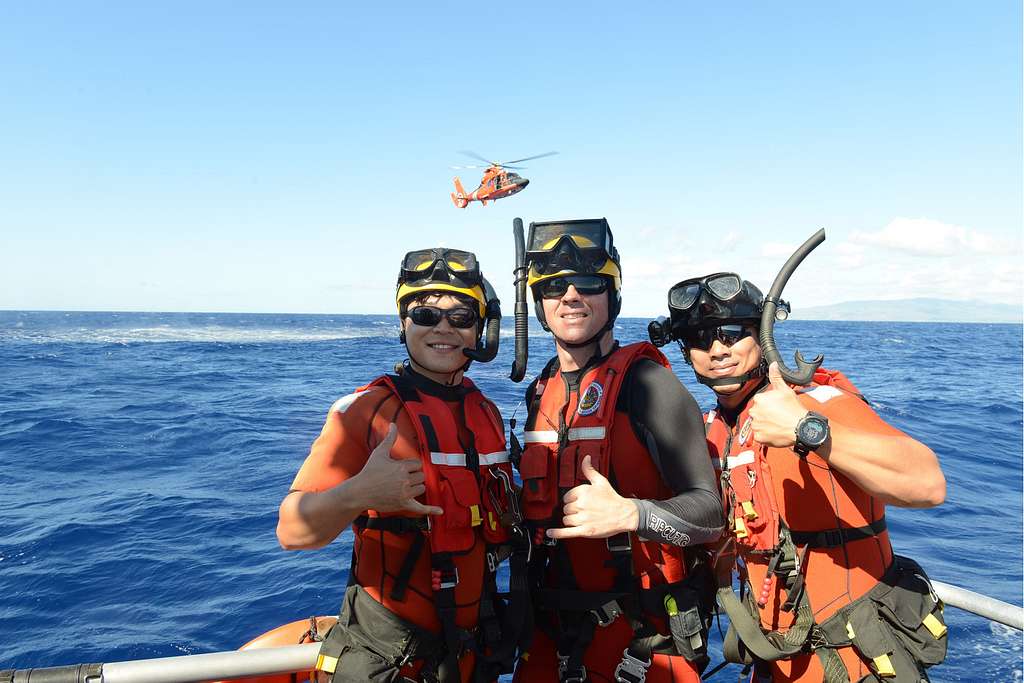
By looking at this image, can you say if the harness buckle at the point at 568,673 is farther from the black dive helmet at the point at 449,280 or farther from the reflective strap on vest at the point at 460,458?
the black dive helmet at the point at 449,280

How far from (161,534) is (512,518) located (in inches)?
354

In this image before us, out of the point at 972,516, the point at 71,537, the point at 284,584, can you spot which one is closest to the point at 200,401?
the point at 71,537

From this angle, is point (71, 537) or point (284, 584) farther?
point (71, 537)

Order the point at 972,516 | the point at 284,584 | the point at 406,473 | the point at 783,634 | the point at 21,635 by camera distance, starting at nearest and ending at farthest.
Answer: the point at 406,473
the point at 783,634
the point at 21,635
the point at 284,584
the point at 972,516

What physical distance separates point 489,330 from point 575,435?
31.6 inches

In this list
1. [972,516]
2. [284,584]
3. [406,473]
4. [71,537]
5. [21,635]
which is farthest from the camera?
[972,516]

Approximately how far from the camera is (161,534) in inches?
378

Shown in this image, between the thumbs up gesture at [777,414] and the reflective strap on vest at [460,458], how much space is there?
133 cm

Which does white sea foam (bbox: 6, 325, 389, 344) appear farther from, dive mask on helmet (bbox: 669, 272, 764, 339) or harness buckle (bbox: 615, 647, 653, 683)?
harness buckle (bbox: 615, 647, 653, 683)

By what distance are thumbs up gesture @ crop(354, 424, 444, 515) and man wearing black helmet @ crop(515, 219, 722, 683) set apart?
73 centimetres

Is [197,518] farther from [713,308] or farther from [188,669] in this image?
[713,308]

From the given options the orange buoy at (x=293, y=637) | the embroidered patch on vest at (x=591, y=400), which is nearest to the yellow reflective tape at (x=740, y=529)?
the embroidered patch on vest at (x=591, y=400)

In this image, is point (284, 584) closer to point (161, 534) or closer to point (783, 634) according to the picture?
point (161, 534)

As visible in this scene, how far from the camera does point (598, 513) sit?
2.40 meters
